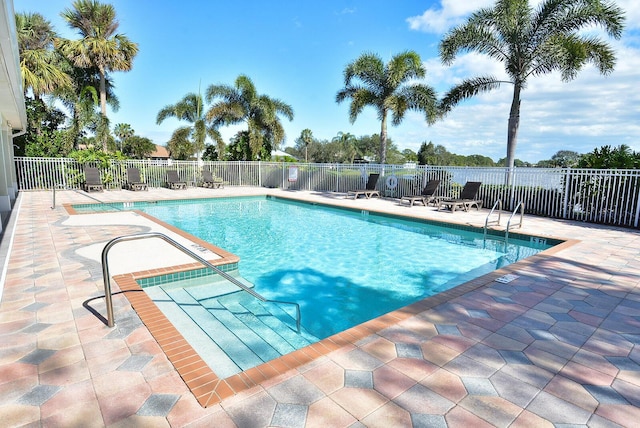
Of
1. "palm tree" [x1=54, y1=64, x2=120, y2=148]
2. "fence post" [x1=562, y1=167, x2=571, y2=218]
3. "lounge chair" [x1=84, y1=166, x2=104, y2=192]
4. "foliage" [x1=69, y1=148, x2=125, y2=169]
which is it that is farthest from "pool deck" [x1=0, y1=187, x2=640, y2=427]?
"palm tree" [x1=54, y1=64, x2=120, y2=148]

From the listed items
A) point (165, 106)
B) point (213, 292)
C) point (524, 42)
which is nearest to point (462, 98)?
point (524, 42)

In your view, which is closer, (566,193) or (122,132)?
(566,193)

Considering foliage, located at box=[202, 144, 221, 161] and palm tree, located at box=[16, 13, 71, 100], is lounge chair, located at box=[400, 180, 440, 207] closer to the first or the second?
palm tree, located at box=[16, 13, 71, 100]

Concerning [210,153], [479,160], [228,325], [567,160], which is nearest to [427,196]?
[228,325]

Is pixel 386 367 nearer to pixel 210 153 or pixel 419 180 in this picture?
pixel 419 180

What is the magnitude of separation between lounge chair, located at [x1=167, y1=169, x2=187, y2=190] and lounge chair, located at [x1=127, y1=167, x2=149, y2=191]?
1367 mm

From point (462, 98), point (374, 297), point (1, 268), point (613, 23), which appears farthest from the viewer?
point (462, 98)

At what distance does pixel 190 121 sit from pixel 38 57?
8780 millimetres

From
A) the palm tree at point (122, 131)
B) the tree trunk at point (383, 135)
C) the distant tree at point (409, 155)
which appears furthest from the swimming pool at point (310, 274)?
the distant tree at point (409, 155)

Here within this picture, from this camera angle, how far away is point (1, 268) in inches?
175

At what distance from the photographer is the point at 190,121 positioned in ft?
78.4

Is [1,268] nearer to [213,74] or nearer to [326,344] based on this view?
[326,344]

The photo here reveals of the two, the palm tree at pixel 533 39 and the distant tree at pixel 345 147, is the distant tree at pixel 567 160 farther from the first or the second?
the distant tree at pixel 345 147

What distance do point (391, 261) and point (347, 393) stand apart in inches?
181
